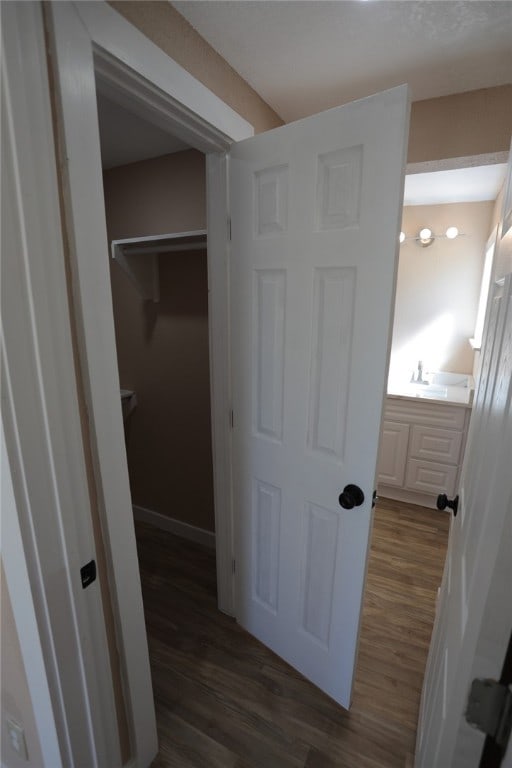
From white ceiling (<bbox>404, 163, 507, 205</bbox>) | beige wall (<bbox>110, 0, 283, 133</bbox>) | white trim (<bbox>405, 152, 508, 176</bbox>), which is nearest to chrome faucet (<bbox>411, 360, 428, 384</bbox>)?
white ceiling (<bbox>404, 163, 507, 205</bbox>)

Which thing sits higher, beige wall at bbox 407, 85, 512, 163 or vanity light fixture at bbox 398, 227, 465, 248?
beige wall at bbox 407, 85, 512, 163

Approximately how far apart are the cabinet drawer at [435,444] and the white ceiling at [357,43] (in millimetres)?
1960

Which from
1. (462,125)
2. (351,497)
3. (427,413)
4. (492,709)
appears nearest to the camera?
(492,709)

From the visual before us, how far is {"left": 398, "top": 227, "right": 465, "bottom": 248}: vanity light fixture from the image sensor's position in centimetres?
288

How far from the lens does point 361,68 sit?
1.22 meters

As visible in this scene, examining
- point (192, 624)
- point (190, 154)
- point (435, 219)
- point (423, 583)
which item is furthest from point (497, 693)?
point (435, 219)

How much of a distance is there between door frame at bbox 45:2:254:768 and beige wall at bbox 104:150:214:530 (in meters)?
0.71

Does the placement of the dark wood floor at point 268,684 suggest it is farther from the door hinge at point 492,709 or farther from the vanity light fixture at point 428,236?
the vanity light fixture at point 428,236

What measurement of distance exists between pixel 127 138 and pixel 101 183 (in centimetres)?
116

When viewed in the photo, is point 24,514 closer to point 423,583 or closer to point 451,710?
point 451,710

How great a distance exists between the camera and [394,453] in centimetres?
276

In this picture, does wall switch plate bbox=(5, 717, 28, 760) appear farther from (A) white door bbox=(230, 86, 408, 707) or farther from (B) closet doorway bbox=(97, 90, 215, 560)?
(B) closet doorway bbox=(97, 90, 215, 560)

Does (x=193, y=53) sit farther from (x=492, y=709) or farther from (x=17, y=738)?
(x=17, y=738)

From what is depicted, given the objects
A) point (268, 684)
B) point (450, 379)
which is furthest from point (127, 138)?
point (450, 379)
